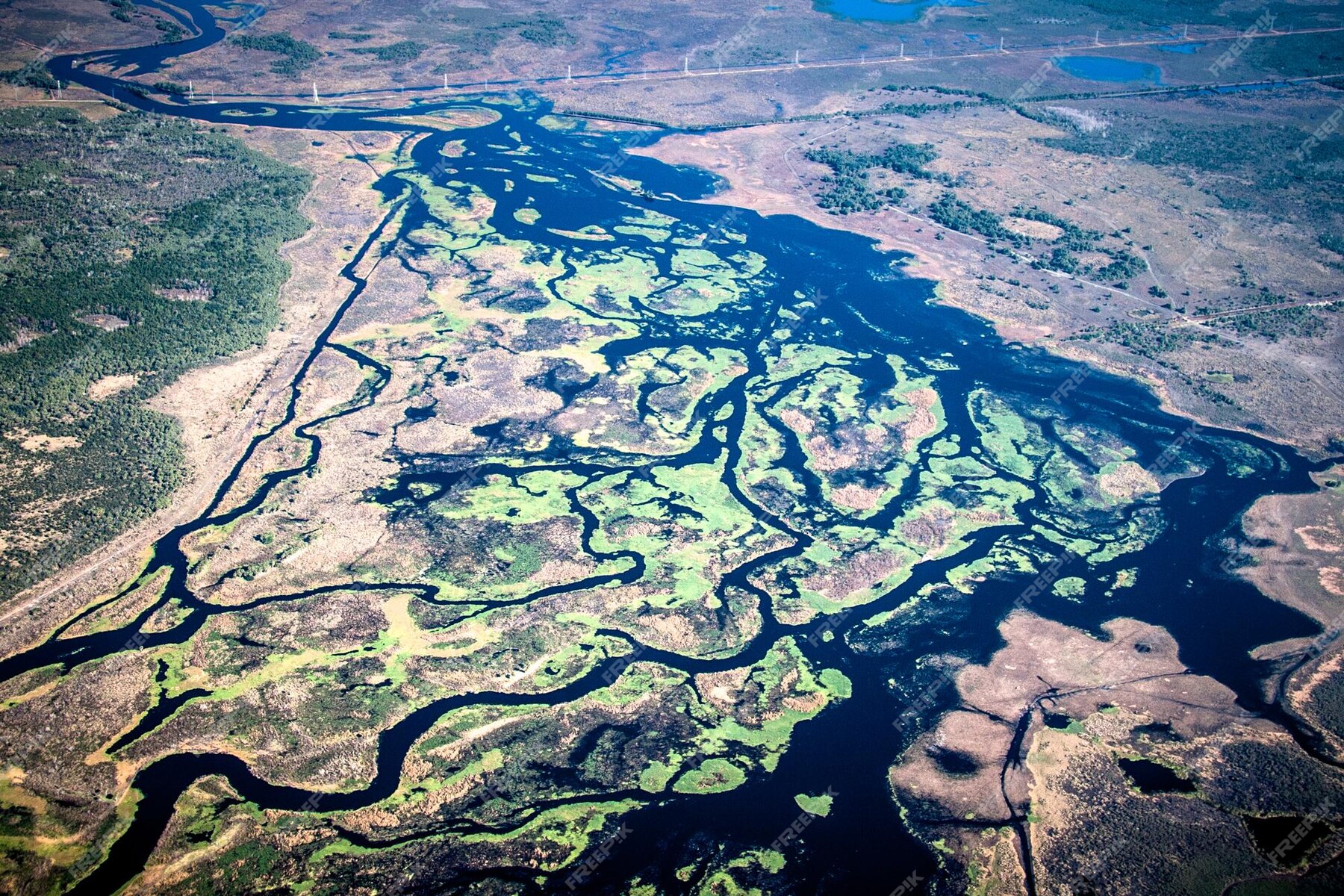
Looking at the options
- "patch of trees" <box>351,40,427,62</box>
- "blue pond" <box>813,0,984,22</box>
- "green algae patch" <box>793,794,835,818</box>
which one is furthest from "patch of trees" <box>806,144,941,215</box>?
"green algae patch" <box>793,794,835,818</box>

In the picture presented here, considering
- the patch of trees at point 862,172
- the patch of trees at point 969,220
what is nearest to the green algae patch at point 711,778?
the patch of trees at point 969,220

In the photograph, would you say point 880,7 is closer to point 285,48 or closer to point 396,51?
point 396,51

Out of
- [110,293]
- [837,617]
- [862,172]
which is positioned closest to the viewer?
[837,617]

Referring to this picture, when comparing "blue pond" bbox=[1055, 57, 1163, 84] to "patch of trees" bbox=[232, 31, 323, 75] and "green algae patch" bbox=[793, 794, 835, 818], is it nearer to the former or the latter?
"patch of trees" bbox=[232, 31, 323, 75]

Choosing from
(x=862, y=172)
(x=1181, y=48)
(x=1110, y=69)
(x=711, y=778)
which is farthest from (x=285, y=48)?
(x=1181, y=48)

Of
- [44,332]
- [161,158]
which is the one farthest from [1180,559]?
[161,158]

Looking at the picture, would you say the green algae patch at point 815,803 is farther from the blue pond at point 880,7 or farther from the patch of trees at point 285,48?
the blue pond at point 880,7

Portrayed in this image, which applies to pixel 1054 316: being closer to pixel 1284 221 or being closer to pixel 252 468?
pixel 1284 221
